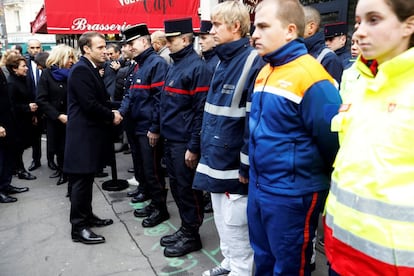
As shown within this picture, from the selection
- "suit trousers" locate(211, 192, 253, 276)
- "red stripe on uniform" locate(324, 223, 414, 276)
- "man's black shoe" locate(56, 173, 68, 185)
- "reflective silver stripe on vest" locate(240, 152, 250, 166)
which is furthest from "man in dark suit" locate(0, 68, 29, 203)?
"red stripe on uniform" locate(324, 223, 414, 276)

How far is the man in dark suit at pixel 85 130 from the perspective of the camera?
3549mm

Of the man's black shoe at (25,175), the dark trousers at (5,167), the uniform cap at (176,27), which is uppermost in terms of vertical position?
the uniform cap at (176,27)

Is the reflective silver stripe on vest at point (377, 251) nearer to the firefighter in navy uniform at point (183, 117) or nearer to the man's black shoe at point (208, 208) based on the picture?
the firefighter in navy uniform at point (183, 117)

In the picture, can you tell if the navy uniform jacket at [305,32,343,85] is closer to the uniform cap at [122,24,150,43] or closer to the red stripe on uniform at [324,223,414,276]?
the uniform cap at [122,24,150,43]

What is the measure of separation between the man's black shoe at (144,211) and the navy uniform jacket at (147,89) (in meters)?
0.90

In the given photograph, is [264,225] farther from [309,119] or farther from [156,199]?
[156,199]

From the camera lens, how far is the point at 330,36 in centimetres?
423

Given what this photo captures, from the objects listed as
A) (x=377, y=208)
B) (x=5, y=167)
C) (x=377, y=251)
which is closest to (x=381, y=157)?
(x=377, y=208)

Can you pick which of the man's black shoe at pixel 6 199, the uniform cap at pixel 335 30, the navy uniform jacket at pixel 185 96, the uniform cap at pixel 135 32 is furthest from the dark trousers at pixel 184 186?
the man's black shoe at pixel 6 199

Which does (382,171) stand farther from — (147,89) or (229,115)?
(147,89)

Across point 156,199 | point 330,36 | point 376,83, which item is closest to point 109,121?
point 156,199

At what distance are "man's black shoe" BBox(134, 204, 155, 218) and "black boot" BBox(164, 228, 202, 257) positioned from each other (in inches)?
36.3

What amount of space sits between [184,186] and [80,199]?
115 cm

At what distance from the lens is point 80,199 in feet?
12.0
